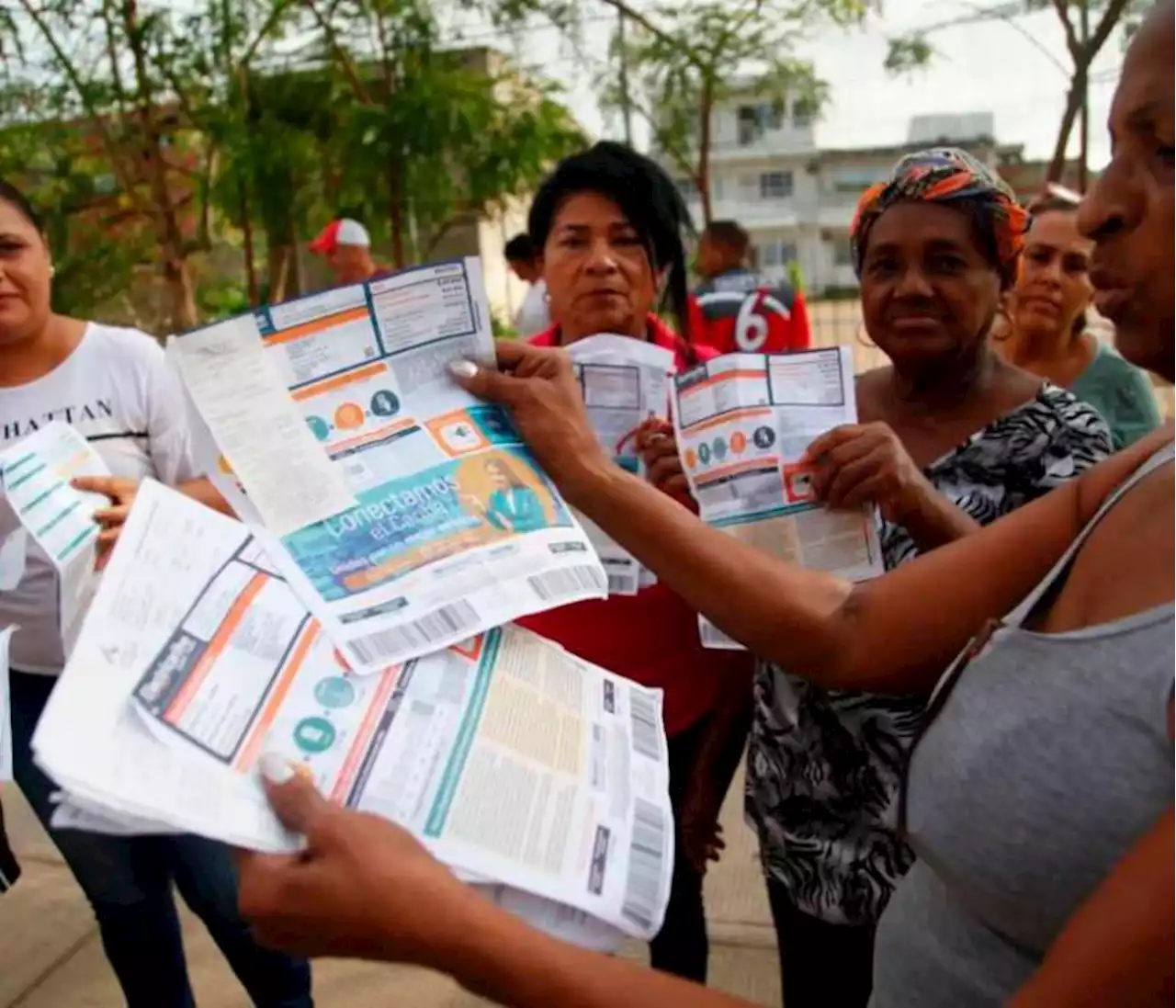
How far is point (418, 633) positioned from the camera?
832 millimetres

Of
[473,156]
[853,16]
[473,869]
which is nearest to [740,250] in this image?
[473,156]

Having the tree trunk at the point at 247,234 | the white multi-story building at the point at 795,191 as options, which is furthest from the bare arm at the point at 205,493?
the white multi-story building at the point at 795,191

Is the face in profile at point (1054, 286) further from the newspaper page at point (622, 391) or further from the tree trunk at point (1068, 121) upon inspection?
the tree trunk at point (1068, 121)

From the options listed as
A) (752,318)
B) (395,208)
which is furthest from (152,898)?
(395,208)

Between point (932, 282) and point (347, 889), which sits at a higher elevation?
point (932, 282)

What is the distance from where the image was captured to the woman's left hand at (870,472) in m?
1.27

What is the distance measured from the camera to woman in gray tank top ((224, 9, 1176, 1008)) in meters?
0.63

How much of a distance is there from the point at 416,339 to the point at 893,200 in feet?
2.80

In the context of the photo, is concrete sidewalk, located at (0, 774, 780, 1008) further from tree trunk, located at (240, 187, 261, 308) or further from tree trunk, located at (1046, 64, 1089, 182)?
tree trunk, located at (1046, 64, 1089, 182)

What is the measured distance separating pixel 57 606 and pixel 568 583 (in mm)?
1211

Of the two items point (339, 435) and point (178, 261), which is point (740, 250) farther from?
point (339, 435)

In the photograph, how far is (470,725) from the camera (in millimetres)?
792

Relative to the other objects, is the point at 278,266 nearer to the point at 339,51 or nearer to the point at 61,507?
the point at 339,51

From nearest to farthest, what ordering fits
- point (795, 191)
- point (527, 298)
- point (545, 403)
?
point (545, 403)
point (527, 298)
point (795, 191)
